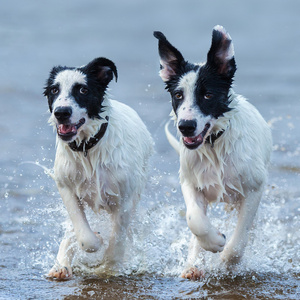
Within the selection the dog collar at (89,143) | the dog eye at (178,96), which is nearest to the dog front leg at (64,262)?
→ the dog collar at (89,143)

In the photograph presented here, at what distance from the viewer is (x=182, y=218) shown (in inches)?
336

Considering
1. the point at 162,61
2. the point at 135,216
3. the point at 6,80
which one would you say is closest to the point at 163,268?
the point at 135,216

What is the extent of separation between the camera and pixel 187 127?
19.1 feet

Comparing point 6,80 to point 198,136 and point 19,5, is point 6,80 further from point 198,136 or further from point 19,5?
point 198,136

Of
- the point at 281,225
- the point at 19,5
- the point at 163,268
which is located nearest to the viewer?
the point at 163,268

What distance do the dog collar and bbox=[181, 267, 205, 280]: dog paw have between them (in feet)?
4.32

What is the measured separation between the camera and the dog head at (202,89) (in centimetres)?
588

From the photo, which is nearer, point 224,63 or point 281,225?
point 224,63

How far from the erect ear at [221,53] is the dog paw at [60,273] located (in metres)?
2.16

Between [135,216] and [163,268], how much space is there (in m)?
0.53

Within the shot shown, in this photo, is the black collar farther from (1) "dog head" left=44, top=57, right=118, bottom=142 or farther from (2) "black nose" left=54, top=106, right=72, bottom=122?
(2) "black nose" left=54, top=106, right=72, bottom=122

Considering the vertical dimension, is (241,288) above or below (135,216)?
below

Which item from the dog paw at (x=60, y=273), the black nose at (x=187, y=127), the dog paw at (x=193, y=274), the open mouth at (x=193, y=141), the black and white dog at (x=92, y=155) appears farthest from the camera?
the dog paw at (x=60, y=273)

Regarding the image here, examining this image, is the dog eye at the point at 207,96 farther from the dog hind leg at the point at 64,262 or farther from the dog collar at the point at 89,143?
the dog hind leg at the point at 64,262
